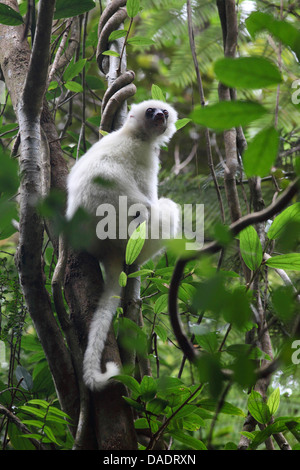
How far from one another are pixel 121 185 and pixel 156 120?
3.16ft

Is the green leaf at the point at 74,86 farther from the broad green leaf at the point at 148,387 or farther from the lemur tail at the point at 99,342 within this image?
the broad green leaf at the point at 148,387

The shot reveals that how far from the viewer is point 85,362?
2035mm

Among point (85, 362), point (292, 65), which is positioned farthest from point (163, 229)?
point (292, 65)

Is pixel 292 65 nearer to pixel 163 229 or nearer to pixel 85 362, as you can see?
pixel 163 229

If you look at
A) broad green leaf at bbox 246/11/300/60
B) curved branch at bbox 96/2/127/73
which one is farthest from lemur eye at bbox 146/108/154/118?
broad green leaf at bbox 246/11/300/60

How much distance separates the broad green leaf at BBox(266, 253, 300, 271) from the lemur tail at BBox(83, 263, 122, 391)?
29.9 inches

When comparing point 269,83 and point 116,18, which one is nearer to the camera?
point 269,83

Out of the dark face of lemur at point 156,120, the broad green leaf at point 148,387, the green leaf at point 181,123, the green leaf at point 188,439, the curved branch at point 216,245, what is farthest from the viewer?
the dark face of lemur at point 156,120

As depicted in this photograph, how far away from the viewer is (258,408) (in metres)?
2.02

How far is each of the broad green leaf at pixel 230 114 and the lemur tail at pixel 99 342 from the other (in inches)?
56.1

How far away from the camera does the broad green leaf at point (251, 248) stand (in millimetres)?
1984

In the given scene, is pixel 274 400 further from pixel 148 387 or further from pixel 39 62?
pixel 39 62

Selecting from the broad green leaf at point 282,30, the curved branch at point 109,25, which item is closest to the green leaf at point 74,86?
the curved branch at point 109,25
